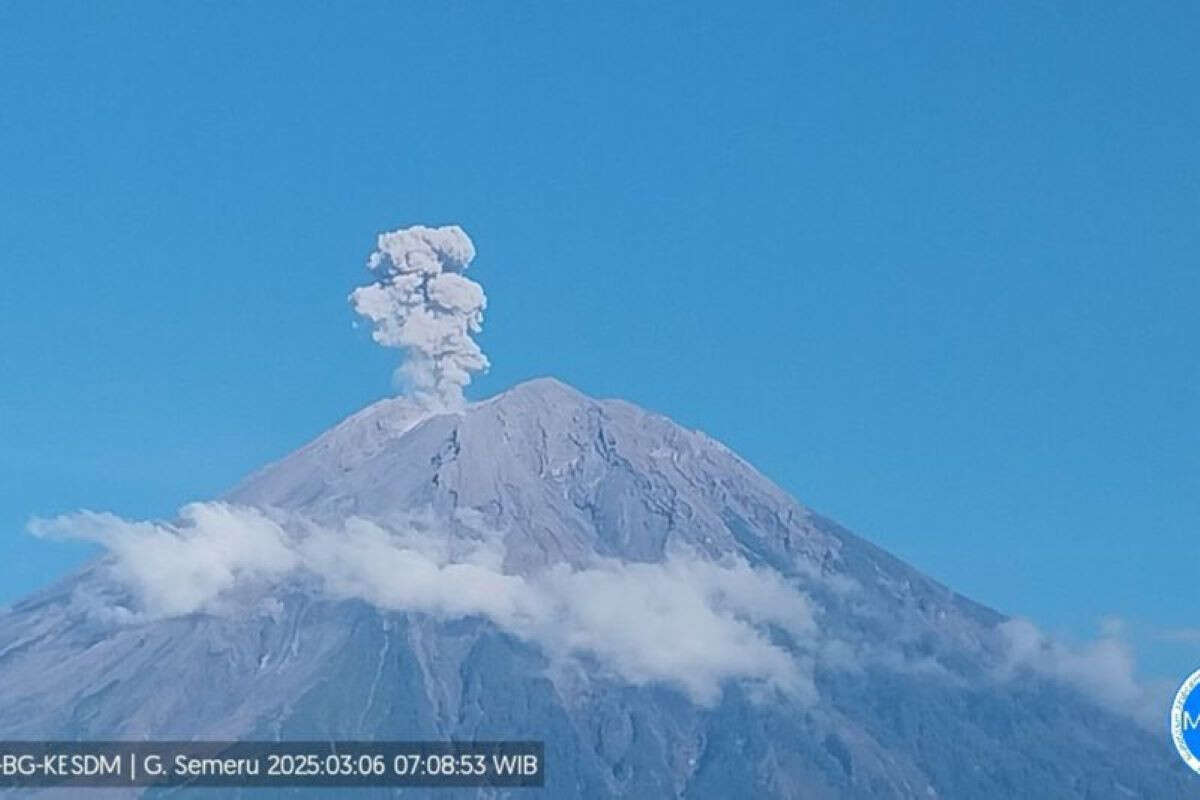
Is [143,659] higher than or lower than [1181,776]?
higher

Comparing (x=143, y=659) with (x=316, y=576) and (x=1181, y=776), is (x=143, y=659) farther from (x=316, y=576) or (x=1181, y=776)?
(x=1181, y=776)

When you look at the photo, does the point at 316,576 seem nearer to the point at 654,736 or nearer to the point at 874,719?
the point at 654,736

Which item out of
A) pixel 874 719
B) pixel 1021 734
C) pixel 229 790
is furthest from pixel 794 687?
pixel 229 790

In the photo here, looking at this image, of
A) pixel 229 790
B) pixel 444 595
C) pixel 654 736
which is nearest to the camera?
pixel 229 790

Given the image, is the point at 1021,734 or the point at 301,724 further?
the point at 1021,734

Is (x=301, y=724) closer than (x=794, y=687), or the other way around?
(x=301, y=724)

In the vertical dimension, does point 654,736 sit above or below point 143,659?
below

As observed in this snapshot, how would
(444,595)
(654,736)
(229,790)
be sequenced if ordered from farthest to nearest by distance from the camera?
(444,595), (654,736), (229,790)

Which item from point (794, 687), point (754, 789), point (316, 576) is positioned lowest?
point (754, 789)

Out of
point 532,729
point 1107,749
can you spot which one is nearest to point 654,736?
point 532,729
